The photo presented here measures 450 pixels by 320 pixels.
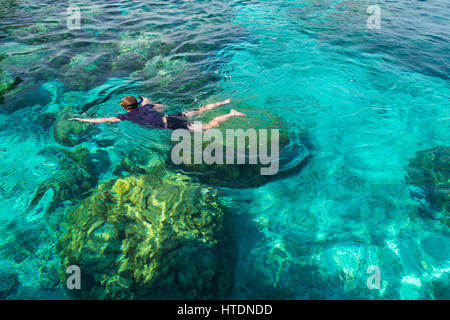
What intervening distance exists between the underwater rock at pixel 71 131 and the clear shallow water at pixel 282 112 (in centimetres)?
19

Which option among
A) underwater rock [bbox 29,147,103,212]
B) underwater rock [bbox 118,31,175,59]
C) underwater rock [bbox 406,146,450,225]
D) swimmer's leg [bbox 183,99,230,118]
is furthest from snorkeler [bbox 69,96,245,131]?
underwater rock [bbox 406,146,450,225]

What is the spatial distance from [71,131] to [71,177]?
1.53 m

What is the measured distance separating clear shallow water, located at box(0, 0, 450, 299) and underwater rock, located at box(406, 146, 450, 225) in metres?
0.17

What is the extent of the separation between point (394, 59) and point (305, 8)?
590 cm

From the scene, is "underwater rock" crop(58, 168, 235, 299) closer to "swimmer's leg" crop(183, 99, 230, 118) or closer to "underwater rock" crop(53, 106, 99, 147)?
"underwater rock" crop(53, 106, 99, 147)

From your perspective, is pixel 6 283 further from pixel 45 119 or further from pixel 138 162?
pixel 45 119

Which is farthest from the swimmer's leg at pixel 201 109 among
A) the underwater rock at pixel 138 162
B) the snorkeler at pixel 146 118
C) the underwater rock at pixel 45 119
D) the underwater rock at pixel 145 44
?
the underwater rock at pixel 145 44

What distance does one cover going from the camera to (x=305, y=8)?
12.3 m

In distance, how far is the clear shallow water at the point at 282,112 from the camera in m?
3.80

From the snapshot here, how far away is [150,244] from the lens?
375cm

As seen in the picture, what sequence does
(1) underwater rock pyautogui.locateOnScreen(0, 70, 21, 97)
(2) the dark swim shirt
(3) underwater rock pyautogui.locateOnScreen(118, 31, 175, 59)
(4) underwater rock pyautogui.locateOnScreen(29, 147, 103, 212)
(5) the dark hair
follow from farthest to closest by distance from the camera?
(3) underwater rock pyautogui.locateOnScreen(118, 31, 175, 59) → (1) underwater rock pyautogui.locateOnScreen(0, 70, 21, 97) → (2) the dark swim shirt → (5) the dark hair → (4) underwater rock pyautogui.locateOnScreen(29, 147, 103, 212)

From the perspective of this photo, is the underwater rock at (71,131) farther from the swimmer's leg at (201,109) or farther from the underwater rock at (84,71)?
the swimmer's leg at (201,109)

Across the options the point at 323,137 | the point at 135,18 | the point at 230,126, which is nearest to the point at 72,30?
the point at 135,18

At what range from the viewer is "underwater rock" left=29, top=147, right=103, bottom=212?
15.3ft
